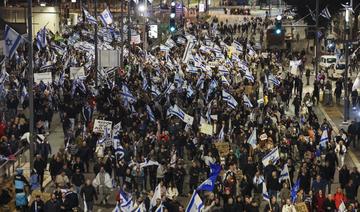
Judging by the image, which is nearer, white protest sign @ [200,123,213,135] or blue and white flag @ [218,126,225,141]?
white protest sign @ [200,123,213,135]

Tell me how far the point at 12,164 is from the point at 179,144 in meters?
5.47

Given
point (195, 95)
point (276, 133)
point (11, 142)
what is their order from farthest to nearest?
point (195, 95), point (276, 133), point (11, 142)

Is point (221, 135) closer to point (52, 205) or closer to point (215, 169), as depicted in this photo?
point (215, 169)

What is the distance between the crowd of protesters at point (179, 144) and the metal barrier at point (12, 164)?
0.44 meters

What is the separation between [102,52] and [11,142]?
1713 centimetres

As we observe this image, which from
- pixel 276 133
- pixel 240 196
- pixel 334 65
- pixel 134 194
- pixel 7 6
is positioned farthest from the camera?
pixel 7 6

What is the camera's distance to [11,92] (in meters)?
34.7

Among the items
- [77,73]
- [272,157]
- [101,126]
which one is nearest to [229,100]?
[101,126]

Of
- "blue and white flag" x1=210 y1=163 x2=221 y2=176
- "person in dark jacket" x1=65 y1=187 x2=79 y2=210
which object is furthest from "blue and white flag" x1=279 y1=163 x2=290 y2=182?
"person in dark jacket" x1=65 y1=187 x2=79 y2=210

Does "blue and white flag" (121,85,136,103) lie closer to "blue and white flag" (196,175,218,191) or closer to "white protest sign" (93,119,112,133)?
"white protest sign" (93,119,112,133)

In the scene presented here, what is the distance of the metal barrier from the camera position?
24.2 metres

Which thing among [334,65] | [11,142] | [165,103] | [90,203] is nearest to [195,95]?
[165,103]

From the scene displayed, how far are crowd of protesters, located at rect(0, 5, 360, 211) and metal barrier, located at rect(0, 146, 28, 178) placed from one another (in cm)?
44

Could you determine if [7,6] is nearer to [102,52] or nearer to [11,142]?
[102,52]
